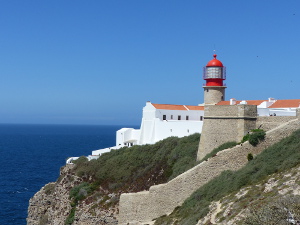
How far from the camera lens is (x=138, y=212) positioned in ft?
85.7

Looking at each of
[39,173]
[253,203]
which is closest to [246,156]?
[253,203]

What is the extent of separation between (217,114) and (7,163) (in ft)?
190

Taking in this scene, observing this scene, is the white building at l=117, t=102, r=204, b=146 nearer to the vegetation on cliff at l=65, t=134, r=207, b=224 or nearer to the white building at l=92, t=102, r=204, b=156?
the white building at l=92, t=102, r=204, b=156

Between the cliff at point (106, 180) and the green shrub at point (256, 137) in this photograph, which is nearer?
the green shrub at point (256, 137)

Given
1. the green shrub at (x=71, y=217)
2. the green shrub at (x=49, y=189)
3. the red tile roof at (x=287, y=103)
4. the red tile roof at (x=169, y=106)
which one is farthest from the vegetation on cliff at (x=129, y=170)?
the red tile roof at (x=287, y=103)

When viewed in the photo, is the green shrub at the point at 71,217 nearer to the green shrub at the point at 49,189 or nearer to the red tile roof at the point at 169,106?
the green shrub at the point at 49,189

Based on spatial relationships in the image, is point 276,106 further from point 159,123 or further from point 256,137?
point 256,137

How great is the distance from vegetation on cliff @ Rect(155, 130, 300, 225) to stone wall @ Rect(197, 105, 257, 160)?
3698mm

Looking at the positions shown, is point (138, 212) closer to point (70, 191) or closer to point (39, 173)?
point (70, 191)

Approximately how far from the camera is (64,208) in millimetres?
35344

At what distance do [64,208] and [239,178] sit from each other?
65.4 ft

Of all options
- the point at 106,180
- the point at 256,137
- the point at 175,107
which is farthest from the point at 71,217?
the point at 256,137

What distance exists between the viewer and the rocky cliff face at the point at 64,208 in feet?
99.4

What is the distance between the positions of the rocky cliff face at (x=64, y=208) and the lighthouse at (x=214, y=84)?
13779 mm
